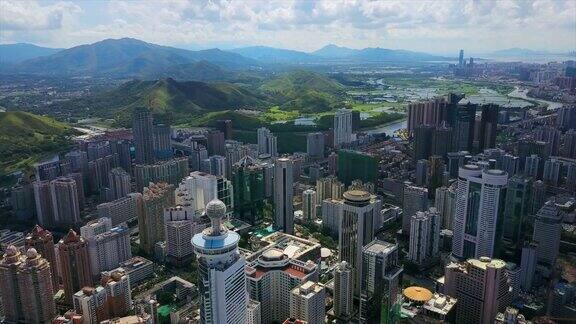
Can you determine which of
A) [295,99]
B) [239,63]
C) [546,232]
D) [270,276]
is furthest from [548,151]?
[239,63]

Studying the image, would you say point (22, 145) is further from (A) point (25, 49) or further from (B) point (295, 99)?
(A) point (25, 49)

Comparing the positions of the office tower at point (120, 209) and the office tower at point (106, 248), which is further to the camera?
the office tower at point (120, 209)

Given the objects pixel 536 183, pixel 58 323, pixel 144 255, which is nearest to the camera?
pixel 58 323

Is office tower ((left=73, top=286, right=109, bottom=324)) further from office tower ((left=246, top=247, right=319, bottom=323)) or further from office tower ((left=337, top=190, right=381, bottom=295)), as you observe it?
office tower ((left=337, top=190, right=381, bottom=295))

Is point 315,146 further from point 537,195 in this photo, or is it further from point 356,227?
point 356,227

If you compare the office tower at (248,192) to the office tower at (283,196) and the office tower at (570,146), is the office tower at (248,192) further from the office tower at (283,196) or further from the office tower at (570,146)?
the office tower at (570,146)

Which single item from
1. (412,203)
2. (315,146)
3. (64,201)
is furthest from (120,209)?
(315,146)

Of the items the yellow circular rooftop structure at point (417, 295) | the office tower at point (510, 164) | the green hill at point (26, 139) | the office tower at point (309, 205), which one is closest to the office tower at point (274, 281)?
the yellow circular rooftop structure at point (417, 295)
